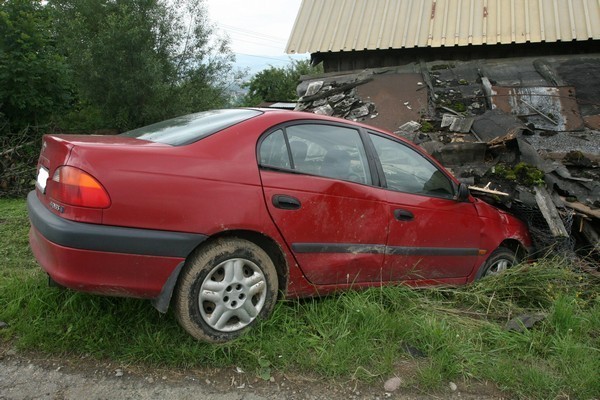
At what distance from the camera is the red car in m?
2.67

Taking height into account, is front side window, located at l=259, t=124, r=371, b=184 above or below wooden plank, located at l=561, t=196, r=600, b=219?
above

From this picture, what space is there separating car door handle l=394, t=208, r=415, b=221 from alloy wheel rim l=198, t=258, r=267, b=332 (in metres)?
1.19

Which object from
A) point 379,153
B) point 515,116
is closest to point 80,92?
point 515,116

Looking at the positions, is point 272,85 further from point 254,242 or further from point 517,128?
point 254,242

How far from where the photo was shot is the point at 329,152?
3592 millimetres

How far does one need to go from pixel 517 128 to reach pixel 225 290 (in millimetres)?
4720

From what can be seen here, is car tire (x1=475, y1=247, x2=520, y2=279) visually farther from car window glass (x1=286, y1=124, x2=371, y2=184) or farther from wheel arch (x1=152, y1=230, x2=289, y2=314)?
wheel arch (x1=152, y1=230, x2=289, y2=314)

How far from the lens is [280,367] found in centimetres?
294

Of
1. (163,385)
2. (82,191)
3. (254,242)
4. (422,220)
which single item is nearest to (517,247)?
(422,220)

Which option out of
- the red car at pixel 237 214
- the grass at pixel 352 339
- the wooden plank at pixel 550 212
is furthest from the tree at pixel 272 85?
the grass at pixel 352 339

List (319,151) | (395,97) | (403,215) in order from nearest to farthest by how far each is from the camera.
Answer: (319,151) < (403,215) < (395,97)

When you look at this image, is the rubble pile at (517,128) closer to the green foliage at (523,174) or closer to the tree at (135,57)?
the green foliage at (523,174)

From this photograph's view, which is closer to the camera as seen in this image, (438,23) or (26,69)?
(438,23)

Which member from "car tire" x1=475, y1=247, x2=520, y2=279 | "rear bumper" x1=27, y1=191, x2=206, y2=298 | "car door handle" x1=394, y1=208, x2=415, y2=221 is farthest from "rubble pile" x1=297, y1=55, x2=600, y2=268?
"rear bumper" x1=27, y1=191, x2=206, y2=298
